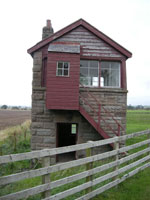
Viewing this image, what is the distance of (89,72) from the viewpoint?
33.9ft

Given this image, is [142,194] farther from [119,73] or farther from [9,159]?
[119,73]

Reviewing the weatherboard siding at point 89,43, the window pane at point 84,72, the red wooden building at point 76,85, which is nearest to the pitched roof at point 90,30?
the red wooden building at point 76,85

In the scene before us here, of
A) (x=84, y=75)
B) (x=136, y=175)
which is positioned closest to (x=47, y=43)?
(x=84, y=75)

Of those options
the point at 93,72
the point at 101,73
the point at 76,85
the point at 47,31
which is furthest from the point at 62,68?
the point at 47,31

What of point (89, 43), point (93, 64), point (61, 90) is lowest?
point (61, 90)

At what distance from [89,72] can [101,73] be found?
2.23ft

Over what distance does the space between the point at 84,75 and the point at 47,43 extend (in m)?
2.57

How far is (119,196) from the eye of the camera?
448 centimetres

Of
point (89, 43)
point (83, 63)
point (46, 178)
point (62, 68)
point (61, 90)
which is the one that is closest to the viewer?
point (46, 178)

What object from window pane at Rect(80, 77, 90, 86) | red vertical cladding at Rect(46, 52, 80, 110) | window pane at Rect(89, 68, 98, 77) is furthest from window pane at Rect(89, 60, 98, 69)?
red vertical cladding at Rect(46, 52, 80, 110)

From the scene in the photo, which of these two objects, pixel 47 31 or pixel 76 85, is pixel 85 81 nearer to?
pixel 76 85

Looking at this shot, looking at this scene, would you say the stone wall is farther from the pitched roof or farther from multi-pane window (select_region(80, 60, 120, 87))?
the pitched roof

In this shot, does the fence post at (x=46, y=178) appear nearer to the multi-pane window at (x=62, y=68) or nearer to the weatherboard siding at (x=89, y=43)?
the multi-pane window at (x=62, y=68)

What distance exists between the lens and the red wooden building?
29.7 ft
